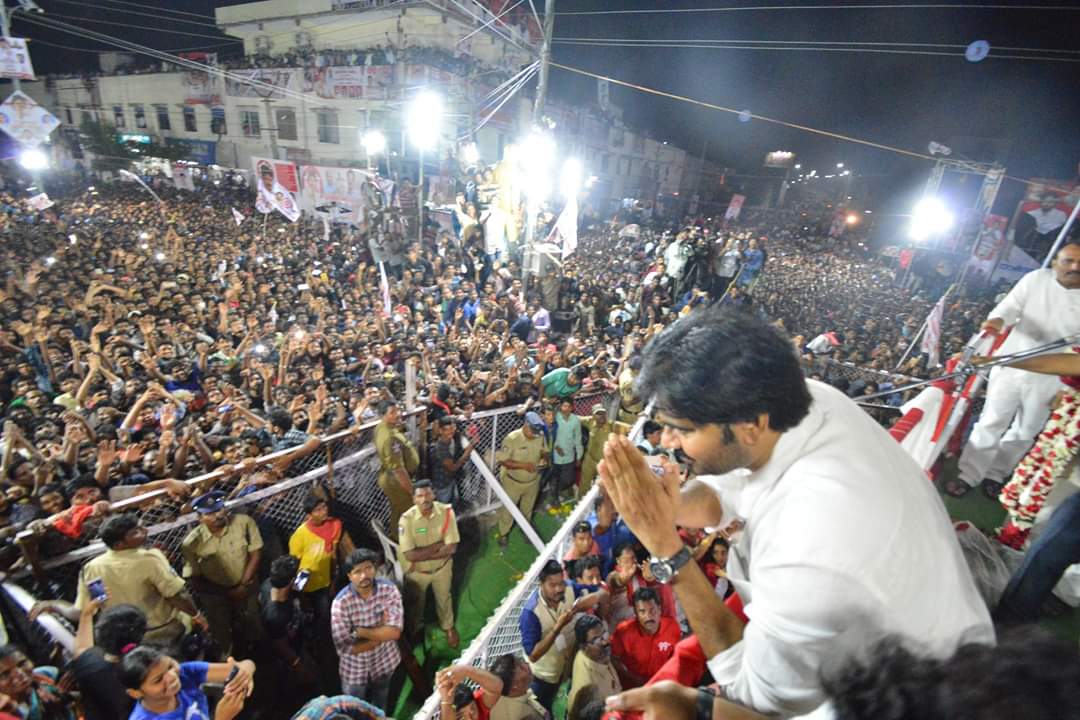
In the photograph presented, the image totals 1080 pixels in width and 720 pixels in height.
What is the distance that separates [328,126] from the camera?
2817cm

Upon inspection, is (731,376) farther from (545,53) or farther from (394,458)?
(545,53)

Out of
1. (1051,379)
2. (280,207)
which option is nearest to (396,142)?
(280,207)

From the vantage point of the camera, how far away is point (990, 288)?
829 inches

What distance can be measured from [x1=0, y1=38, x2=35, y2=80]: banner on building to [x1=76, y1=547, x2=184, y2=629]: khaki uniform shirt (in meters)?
15.5

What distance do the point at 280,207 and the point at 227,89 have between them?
25.0m

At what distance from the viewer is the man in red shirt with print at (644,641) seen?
136 inches

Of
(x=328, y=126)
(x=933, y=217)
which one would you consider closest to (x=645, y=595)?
(x=933, y=217)

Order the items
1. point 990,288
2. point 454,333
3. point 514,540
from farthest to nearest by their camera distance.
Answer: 1. point 990,288
2. point 454,333
3. point 514,540

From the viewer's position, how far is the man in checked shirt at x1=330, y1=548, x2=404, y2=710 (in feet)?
12.0

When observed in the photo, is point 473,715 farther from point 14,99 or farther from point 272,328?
point 14,99

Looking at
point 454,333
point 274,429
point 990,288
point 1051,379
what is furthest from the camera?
point 990,288

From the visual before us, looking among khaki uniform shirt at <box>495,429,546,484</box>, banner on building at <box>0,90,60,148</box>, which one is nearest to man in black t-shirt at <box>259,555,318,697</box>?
khaki uniform shirt at <box>495,429,546,484</box>

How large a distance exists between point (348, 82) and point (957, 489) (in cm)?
3031

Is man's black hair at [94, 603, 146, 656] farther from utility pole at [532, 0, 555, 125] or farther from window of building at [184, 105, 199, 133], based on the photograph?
window of building at [184, 105, 199, 133]
